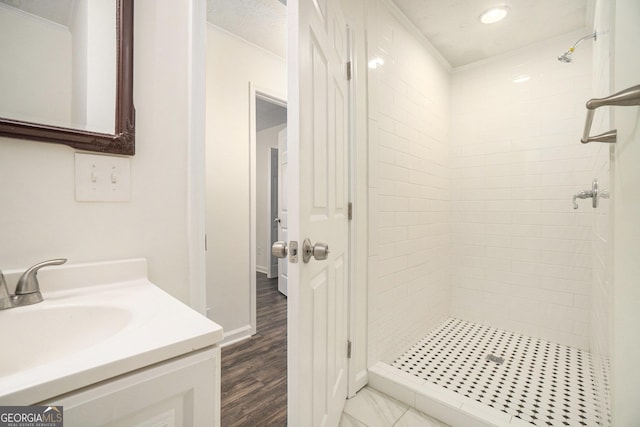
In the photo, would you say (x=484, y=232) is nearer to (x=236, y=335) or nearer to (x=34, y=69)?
(x=236, y=335)

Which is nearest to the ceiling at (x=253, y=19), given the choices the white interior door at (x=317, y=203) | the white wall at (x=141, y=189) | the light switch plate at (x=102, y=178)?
the white interior door at (x=317, y=203)

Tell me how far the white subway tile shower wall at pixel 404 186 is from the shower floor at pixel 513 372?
20 centimetres

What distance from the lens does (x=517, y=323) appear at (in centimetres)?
234

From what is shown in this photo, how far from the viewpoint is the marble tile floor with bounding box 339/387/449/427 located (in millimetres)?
1381

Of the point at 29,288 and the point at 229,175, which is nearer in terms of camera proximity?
the point at 29,288

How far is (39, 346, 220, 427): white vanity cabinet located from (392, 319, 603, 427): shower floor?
1551 mm

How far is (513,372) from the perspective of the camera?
5.77ft

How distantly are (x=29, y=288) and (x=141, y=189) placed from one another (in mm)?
390

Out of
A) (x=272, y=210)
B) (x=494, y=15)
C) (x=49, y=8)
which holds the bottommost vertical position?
(x=272, y=210)

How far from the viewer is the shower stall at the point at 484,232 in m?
1.61

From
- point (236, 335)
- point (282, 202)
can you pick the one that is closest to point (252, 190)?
point (282, 202)

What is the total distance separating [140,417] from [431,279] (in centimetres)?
231

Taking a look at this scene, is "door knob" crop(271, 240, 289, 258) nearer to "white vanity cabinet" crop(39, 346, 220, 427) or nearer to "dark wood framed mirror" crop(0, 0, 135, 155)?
"white vanity cabinet" crop(39, 346, 220, 427)

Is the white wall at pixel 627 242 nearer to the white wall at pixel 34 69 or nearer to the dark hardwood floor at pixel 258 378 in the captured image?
the dark hardwood floor at pixel 258 378
